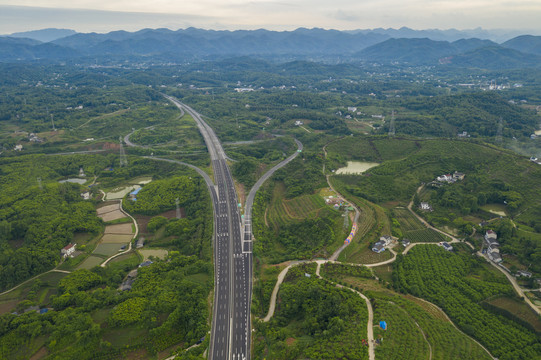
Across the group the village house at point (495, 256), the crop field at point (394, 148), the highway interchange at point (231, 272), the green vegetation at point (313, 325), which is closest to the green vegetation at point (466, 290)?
the village house at point (495, 256)

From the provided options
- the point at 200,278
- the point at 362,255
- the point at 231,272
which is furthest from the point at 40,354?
the point at 362,255

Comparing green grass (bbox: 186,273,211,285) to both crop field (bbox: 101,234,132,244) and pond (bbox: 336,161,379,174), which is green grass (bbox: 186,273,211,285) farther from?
pond (bbox: 336,161,379,174)

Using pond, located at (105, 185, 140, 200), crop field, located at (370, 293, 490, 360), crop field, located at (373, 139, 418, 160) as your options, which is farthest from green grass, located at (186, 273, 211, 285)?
crop field, located at (373, 139, 418, 160)

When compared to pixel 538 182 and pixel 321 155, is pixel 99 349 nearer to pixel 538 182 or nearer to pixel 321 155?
pixel 321 155

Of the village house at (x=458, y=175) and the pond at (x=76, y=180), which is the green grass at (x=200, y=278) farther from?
the village house at (x=458, y=175)

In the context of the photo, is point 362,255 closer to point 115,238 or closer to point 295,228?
point 295,228

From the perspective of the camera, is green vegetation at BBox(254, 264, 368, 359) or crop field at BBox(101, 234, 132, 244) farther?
crop field at BBox(101, 234, 132, 244)

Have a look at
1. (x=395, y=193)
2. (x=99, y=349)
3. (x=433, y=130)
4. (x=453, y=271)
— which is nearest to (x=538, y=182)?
(x=395, y=193)
